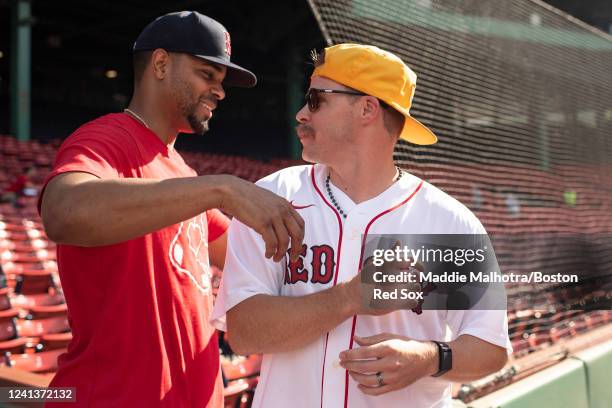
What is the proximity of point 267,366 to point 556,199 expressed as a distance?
12140mm

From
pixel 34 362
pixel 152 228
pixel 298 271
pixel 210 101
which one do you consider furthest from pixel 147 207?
pixel 34 362

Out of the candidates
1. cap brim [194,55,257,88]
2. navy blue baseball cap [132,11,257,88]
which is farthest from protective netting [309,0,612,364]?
navy blue baseball cap [132,11,257,88]

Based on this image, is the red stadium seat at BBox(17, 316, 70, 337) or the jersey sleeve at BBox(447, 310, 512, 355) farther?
the red stadium seat at BBox(17, 316, 70, 337)

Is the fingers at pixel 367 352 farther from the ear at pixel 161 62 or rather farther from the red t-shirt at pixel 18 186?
the red t-shirt at pixel 18 186

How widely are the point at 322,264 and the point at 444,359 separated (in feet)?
1.04

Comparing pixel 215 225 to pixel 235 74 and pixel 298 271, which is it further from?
pixel 298 271

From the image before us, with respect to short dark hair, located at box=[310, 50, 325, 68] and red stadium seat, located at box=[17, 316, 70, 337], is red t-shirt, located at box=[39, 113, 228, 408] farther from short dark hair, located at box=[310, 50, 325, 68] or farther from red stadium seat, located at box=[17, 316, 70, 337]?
red stadium seat, located at box=[17, 316, 70, 337]

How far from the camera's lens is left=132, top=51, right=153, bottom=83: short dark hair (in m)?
1.62

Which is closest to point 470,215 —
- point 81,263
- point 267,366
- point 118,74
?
point 267,366

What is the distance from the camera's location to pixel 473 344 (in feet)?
4.09

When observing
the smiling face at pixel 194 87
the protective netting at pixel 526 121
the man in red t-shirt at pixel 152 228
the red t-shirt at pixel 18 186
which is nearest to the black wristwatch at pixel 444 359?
the man in red t-shirt at pixel 152 228

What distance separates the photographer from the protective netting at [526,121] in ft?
22.6

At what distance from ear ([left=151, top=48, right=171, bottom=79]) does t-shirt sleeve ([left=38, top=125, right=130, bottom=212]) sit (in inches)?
9.0

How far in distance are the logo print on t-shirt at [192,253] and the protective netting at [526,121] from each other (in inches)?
157
